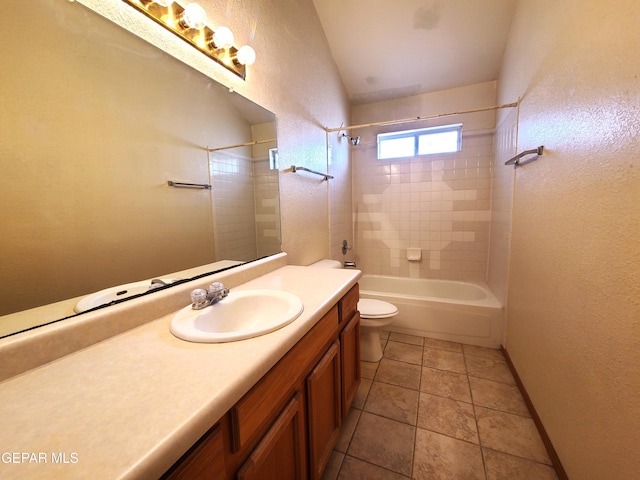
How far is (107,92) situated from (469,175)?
295 cm

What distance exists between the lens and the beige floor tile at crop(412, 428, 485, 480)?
3.75 feet

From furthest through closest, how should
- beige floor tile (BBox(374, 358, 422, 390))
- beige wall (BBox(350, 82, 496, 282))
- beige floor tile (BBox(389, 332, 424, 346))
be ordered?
beige wall (BBox(350, 82, 496, 282)), beige floor tile (BBox(389, 332, 424, 346)), beige floor tile (BBox(374, 358, 422, 390))

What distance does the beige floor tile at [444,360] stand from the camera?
75.0 inches

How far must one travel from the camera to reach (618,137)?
813 mm

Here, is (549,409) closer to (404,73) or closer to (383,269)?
(383,269)

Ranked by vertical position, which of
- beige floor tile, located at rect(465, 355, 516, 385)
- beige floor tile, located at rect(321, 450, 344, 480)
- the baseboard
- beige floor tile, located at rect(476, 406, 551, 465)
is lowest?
beige floor tile, located at rect(321, 450, 344, 480)

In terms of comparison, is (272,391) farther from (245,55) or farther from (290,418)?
(245,55)

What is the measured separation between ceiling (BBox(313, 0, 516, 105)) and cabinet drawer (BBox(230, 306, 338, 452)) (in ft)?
8.03

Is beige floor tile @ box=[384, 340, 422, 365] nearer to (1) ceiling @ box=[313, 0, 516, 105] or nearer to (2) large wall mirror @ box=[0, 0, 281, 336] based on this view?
(2) large wall mirror @ box=[0, 0, 281, 336]

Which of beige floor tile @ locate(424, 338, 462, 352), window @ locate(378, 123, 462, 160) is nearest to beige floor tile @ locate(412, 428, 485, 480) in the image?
beige floor tile @ locate(424, 338, 462, 352)

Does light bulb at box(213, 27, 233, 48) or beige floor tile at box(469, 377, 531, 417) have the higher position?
light bulb at box(213, 27, 233, 48)

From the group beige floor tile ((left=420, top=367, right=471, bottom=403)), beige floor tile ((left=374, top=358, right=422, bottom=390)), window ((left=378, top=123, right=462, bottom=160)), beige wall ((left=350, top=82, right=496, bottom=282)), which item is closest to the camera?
beige floor tile ((left=420, top=367, right=471, bottom=403))

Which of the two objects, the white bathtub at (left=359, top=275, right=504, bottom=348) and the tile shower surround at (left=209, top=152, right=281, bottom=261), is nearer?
the tile shower surround at (left=209, top=152, right=281, bottom=261)

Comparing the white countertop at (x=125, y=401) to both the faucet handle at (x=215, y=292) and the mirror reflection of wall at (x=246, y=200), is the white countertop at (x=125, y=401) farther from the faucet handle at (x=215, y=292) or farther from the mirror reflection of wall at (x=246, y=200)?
the mirror reflection of wall at (x=246, y=200)
